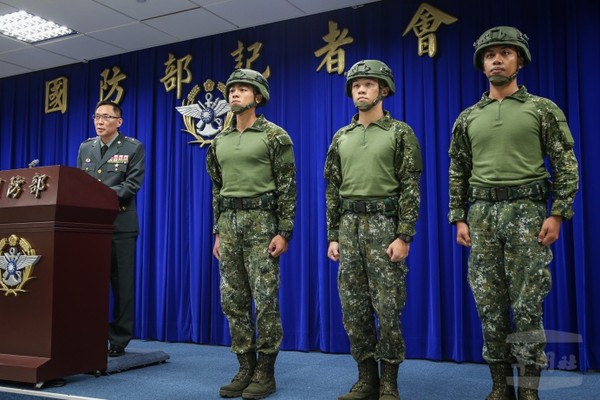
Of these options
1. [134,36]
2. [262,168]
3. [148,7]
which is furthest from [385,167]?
[134,36]

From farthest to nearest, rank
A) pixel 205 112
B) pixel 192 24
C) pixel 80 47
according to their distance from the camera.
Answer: pixel 80 47 → pixel 205 112 → pixel 192 24

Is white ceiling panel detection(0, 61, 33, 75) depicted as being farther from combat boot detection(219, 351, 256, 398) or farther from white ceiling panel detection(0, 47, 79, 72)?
combat boot detection(219, 351, 256, 398)

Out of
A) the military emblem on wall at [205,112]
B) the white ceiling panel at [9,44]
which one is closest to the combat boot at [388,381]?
the military emblem on wall at [205,112]

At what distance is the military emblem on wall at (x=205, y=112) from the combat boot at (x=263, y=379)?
2564 millimetres

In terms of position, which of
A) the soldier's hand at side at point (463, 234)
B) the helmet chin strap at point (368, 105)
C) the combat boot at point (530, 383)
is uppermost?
the helmet chin strap at point (368, 105)

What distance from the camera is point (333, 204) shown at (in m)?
2.69

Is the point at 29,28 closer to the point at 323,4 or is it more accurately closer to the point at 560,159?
the point at 323,4

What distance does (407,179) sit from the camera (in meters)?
2.47

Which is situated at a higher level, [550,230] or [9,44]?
[9,44]

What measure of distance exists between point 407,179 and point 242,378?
1.24 metres

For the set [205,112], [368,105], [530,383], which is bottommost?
[530,383]

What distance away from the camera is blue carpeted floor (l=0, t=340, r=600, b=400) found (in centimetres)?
267

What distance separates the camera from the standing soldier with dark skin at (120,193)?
11.5 feet

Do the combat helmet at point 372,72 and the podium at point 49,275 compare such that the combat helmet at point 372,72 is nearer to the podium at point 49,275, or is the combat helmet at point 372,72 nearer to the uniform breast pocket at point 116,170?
the podium at point 49,275
